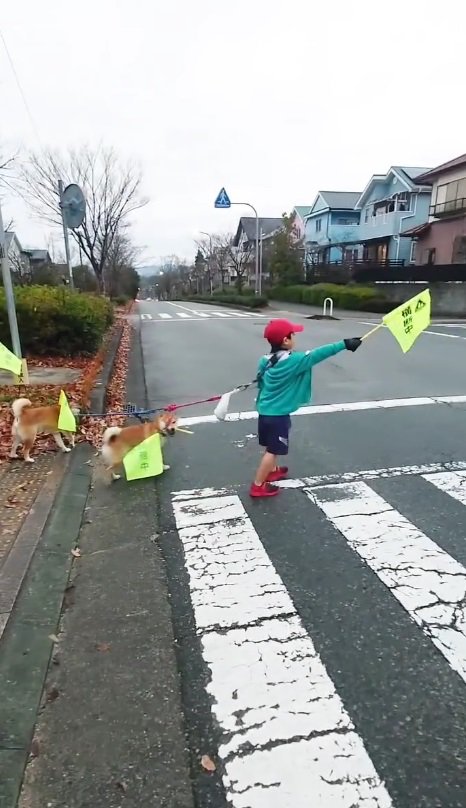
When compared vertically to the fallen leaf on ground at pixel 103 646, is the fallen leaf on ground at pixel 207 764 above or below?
above

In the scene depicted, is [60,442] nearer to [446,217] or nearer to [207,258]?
[446,217]

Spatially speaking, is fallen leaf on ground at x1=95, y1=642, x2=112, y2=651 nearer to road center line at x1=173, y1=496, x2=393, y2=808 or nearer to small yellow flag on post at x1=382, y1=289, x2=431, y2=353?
road center line at x1=173, y1=496, x2=393, y2=808

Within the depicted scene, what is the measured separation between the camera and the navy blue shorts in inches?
153

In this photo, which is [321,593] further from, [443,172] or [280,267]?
[280,267]

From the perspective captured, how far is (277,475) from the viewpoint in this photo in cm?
435

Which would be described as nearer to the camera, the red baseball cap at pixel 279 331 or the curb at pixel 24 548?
the curb at pixel 24 548

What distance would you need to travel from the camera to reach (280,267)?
138 feet

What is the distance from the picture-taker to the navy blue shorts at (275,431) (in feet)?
12.7

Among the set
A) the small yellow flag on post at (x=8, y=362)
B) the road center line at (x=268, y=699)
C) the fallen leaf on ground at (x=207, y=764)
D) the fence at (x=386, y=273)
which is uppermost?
the fence at (x=386, y=273)

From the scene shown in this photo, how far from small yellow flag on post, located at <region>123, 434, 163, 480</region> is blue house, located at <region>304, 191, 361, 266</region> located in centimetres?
4232

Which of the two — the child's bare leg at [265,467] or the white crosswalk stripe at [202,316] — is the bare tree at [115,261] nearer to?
the white crosswalk stripe at [202,316]

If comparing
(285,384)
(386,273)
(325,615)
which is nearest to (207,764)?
(325,615)

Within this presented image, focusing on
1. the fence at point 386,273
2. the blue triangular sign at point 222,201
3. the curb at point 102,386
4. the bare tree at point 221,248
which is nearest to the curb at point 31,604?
the curb at point 102,386

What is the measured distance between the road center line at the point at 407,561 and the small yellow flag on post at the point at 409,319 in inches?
51.9
